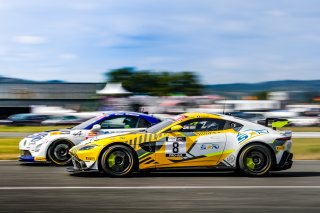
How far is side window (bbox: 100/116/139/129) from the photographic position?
1261 centimetres

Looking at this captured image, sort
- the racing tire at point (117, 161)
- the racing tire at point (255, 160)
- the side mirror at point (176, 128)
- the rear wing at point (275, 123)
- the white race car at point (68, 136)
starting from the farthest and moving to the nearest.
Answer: the white race car at point (68, 136)
the rear wing at point (275, 123)
the racing tire at point (255, 160)
the side mirror at point (176, 128)
the racing tire at point (117, 161)

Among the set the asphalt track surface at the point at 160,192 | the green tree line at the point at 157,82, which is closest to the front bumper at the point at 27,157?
the asphalt track surface at the point at 160,192

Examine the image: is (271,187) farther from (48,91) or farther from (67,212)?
(48,91)

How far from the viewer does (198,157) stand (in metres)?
10.1

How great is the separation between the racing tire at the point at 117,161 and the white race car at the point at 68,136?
252 centimetres

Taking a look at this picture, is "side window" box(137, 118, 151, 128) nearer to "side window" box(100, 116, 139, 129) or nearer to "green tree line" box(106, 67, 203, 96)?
"side window" box(100, 116, 139, 129)

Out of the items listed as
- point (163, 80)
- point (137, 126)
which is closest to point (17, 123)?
point (137, 126)

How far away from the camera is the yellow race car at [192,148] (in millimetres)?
9914

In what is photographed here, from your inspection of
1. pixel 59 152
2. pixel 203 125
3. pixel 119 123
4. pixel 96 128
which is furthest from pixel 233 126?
pixel 59 152

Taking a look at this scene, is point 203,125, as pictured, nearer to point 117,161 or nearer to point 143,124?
point 117,161

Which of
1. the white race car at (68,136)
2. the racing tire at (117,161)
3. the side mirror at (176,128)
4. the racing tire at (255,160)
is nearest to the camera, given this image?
the racing tire at (117,161)

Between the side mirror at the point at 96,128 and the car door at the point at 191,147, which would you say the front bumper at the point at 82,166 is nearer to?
the car door at the point at 191,147

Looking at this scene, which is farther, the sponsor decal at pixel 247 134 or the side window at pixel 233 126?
the side window at pixel 233 126

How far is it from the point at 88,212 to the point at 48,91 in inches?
2450
